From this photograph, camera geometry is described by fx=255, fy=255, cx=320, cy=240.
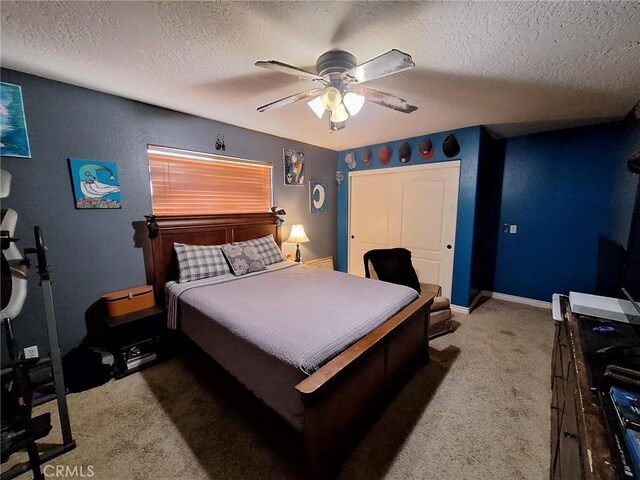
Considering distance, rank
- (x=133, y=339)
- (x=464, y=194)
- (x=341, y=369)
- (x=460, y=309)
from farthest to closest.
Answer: (x=460, y=309) → (x=464, y=194) → (x=133, y=339) → (x=341, y=369)

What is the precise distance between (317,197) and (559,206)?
3.33 meters

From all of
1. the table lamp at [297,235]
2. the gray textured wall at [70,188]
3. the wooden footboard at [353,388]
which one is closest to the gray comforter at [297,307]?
the wooden footboard at [353,388]

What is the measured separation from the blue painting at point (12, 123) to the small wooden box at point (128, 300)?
1.21 metres

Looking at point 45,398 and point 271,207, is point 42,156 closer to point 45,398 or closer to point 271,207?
point 45,398

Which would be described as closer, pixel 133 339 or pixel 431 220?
pixel 133 339

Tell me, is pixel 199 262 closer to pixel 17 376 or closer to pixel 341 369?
pixel 17 376

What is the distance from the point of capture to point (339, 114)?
69.4 inches

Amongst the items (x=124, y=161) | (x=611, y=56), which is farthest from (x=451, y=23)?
(x=124, y=161)

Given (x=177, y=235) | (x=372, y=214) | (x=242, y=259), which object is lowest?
(x=242, y=259)

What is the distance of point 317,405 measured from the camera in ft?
3.91

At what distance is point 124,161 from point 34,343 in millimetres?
1600

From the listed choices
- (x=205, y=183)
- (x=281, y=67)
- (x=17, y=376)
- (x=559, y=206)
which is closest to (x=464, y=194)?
(x=559, y=206)

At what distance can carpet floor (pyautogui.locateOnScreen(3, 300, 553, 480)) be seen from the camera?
1393 millimetres

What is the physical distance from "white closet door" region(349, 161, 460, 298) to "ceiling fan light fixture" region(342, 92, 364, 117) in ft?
7.15
